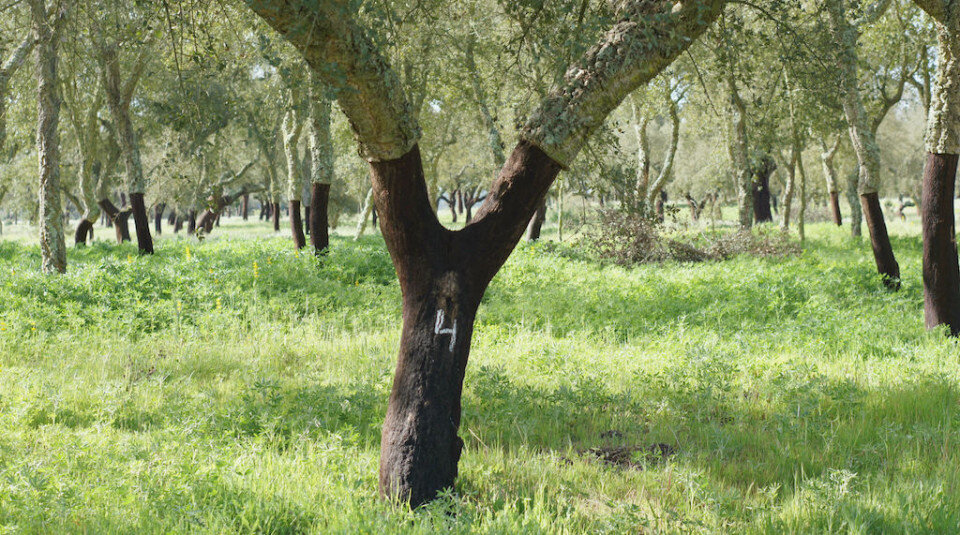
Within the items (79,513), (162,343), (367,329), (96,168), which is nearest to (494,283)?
(367,329)

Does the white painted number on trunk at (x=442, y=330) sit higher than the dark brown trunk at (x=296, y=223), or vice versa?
the dark brown trunk at (x=296, y=223)

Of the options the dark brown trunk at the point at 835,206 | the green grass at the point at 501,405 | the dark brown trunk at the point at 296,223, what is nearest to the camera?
the green grass at the point at 501,405

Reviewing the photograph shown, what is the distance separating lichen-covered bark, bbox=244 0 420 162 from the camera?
3.84 metres

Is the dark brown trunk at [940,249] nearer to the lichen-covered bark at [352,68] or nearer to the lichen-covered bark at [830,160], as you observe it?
the lichen-covered bark at [352,68]

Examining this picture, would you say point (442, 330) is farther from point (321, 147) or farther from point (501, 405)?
point (321, 147)

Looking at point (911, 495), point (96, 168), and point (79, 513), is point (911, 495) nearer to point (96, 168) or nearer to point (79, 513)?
Answer: point (79, 513)

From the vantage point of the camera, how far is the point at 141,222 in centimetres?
1719

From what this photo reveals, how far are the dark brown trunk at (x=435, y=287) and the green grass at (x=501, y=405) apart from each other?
350mm

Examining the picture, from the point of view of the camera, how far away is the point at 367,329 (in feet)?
34.1

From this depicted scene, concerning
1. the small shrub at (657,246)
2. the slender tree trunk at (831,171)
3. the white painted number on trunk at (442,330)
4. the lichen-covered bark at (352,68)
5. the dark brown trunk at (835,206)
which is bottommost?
the white painted number on trunk at (442,330)

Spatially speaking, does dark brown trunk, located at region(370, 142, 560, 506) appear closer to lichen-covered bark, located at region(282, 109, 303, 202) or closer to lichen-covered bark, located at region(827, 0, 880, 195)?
lichen-covered bark, located at region(827, 0, 880, 195)

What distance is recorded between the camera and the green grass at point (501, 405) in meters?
4.30

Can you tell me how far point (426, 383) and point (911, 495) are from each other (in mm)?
3174

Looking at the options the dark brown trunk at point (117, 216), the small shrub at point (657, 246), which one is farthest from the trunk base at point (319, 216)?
the dark brown trunk at point (117, 216)
